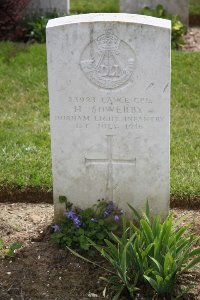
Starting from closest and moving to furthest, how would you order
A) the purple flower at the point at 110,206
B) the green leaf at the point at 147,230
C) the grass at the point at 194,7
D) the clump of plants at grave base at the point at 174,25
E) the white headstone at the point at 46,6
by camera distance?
1. the green leaf at the point at 147,230
2. the purple flower at the point at 110,206
3. the clump of plants at grave base at the point at 174,25
4. the white headstone at the point at 46,6
5. the grass at the point at 194,7

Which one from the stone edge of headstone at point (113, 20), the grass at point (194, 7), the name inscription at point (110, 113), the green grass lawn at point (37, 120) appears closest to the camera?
the stone edge of headstone at point (113, 20)

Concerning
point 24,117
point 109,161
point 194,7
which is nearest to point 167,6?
point 194,7

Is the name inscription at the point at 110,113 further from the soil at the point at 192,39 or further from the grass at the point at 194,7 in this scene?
the grass at the point at 194,7

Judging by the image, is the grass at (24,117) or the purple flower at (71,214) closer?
the purple flower at (71,214)

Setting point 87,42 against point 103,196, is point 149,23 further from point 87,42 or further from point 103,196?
point 103,196

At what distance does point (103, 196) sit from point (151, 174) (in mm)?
390

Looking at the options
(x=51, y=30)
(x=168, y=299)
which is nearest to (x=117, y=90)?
(x=51, y=30)

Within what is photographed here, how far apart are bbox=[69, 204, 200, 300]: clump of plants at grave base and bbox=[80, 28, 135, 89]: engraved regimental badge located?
0.95 metres

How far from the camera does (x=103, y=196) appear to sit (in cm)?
512

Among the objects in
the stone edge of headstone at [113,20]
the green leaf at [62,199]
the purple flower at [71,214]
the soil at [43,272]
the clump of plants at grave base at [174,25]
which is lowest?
the soil at [43,272]

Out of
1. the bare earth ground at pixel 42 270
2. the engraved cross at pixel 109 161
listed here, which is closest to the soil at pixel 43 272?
the bare earth ground at pixel 42 270

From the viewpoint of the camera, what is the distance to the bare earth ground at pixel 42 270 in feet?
15.0

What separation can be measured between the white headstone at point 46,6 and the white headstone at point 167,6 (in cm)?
83

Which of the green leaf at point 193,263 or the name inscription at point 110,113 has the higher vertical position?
the name inscription at point 110,113
